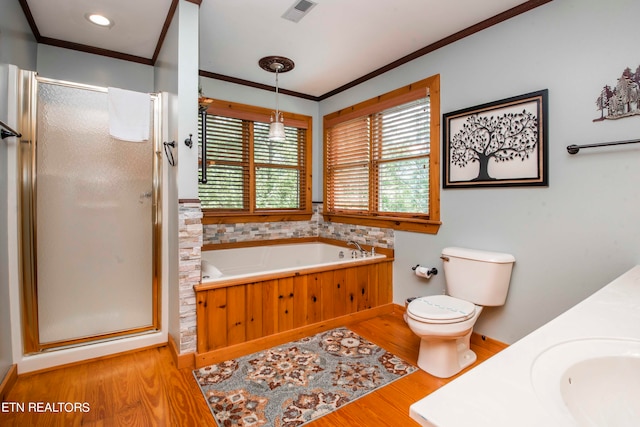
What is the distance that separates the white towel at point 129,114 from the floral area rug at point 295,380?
174 cm

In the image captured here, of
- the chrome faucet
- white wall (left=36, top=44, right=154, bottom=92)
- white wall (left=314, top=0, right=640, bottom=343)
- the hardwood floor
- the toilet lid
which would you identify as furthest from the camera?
the chrome faucet

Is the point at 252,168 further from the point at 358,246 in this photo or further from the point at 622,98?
the point at 622,98

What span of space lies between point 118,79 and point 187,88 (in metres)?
1.34

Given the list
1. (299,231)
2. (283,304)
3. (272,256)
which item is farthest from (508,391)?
(299,231)

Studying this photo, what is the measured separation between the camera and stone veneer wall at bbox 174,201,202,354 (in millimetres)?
2182

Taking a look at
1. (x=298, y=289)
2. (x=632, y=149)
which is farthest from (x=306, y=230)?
(x=632, y=149)

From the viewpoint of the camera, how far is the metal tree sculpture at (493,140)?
86.5 inches

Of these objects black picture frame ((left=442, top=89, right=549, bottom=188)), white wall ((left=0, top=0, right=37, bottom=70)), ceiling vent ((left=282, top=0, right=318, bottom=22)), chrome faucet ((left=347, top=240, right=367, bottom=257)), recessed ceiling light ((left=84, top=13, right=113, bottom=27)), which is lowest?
chrome faucet ((left=347, top=240, right=367, bottom=257))

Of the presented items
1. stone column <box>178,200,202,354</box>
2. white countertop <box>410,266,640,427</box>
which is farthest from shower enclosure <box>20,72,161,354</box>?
white countertop <box>410,266,640,427</box>

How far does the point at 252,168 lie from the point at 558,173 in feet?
9.25

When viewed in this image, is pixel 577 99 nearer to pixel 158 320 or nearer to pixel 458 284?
pixel 458 284

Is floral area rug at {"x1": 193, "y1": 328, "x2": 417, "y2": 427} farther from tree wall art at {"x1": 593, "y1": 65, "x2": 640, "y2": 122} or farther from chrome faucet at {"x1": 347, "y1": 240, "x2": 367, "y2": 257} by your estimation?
tree wall art at {"x1": 593, "y1": 65, "x2": 640, "y2": 122}

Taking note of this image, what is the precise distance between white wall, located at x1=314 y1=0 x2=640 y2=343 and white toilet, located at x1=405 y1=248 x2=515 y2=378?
0.55 ft

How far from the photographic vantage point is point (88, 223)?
91.8 inches
